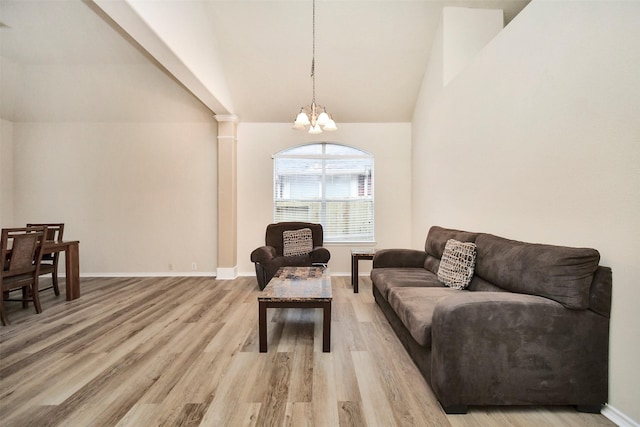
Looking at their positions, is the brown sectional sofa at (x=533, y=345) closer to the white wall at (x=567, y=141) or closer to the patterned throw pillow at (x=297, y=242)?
the white wall at (x=567, y=141)

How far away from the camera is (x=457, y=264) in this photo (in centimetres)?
254

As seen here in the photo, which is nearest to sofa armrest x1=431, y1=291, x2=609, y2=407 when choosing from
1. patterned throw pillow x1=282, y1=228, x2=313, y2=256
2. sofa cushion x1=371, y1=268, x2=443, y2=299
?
sofa cushion x1=371, y1=268, x2=443, y2=299

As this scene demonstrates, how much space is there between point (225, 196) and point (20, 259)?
2522 mm

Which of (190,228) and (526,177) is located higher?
(526,177)

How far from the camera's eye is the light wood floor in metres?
1.54

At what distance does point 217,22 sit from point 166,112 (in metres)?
1.98

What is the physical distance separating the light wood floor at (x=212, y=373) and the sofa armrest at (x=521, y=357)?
0.12 metres

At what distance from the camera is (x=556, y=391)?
1.55 meters

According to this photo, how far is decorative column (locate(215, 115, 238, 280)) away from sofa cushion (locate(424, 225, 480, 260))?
3217mm

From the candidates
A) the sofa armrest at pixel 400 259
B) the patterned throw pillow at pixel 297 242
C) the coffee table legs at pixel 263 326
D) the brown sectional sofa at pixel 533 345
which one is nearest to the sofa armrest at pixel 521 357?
the brown sectional sofa at pixel 533 345

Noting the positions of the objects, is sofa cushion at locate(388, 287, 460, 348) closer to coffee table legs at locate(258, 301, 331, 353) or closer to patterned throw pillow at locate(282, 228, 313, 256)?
coffee table legs at locate(258, 301, 331, 353)

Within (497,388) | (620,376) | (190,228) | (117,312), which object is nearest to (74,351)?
(117,312)

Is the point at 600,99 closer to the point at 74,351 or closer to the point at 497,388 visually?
the point at 497,388

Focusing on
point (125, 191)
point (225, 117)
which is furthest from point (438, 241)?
point (125, 191)
